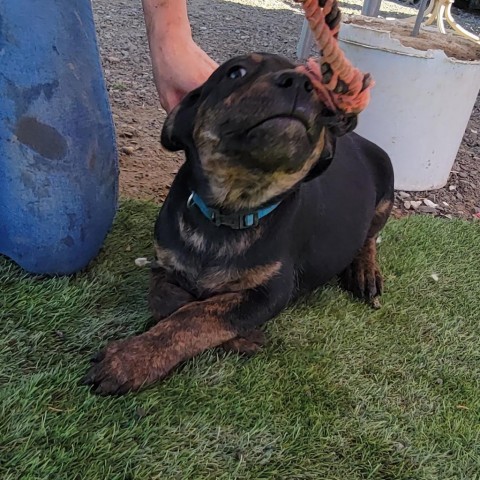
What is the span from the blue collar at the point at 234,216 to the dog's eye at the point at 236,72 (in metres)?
0.49

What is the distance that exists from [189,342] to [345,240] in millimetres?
985

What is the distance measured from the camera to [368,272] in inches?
125

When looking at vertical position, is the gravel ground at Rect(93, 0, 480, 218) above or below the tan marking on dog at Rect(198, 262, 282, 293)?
below

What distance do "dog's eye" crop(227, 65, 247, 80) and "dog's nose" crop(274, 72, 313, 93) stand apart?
21 cm

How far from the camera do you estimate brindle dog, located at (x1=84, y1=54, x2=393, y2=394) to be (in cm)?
209

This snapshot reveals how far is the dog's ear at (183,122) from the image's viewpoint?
7.76ft

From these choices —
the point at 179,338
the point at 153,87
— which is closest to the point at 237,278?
the point at 179,338

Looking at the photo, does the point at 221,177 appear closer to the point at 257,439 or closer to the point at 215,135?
the point at 215,135

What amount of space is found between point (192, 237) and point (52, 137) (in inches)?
25.3

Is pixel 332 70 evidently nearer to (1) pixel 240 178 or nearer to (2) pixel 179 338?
(1) pixel 240 178

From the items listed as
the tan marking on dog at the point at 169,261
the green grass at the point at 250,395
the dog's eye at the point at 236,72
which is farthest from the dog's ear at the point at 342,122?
the green grass at the point at 250,395

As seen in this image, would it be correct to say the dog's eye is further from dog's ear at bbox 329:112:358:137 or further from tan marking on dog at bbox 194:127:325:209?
dog's ear at bbox 329:112:358:137

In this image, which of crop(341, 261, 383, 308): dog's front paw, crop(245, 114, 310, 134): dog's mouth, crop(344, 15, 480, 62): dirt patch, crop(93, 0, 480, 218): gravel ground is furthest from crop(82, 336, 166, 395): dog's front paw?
crop(344, 15, 480, 62): dirt patch

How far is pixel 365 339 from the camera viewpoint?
279 centimetres
